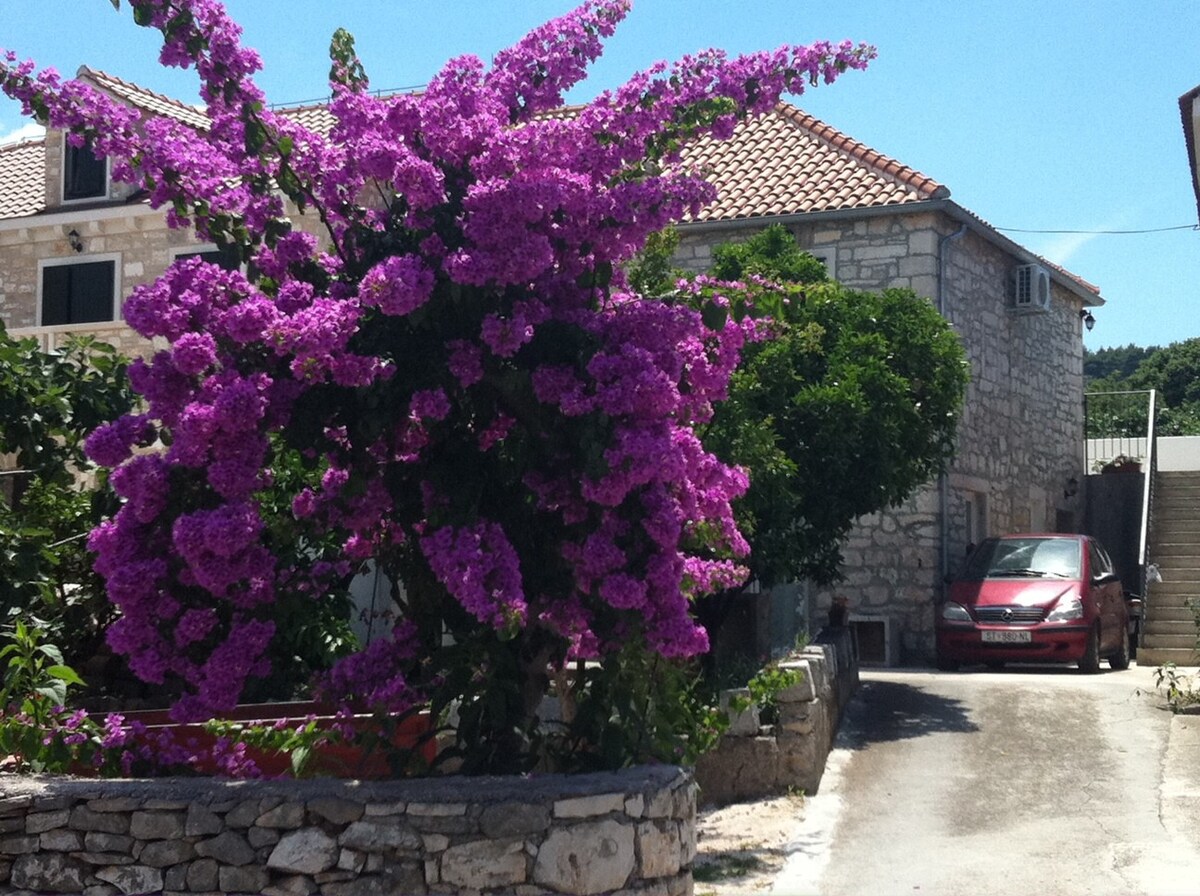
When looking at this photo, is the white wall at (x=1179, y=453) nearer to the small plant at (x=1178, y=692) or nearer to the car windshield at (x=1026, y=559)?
the car windshield at (x=1026, y=559)

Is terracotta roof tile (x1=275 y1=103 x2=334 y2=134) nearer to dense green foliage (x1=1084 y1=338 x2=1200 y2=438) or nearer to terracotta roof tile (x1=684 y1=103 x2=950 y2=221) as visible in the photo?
terracotta roof tile (x1=684 y1=103 x2=950 y2=221)

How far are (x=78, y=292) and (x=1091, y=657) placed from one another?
14423 mm

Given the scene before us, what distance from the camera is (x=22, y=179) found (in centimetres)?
2362

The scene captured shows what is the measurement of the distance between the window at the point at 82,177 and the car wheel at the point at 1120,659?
1459 centimetres

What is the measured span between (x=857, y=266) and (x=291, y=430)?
12.8 m

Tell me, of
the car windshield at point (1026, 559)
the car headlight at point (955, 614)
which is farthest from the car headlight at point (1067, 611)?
the car headlight at point (955, 614)

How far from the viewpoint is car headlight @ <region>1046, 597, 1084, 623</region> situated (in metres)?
14.7

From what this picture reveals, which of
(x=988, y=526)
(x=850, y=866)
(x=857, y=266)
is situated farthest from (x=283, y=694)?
(x=988, y=526)

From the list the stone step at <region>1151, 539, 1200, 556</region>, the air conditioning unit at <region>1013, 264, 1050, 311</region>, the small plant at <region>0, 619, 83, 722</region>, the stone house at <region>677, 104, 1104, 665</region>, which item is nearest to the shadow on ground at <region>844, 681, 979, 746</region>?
the stone house at <region>677, 104, 1104, 665</region>

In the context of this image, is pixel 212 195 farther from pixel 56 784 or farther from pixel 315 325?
Result: pixel 56 784

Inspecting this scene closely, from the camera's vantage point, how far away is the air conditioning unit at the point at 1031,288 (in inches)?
810

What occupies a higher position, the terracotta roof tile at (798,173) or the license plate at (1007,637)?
the terracotta roof tile at (798,173)

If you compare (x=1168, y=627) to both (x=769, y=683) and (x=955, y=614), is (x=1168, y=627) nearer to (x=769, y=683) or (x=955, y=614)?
(x=955, y=614)

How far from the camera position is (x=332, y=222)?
22.6ft
